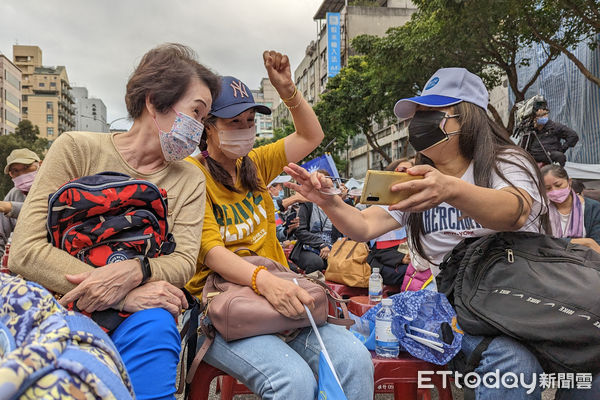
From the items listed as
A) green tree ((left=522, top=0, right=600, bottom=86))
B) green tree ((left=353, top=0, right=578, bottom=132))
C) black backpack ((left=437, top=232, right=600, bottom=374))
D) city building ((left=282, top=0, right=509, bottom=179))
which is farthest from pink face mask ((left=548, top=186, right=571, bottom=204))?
city building ((left=282, top=0, right=509, bottom=179))

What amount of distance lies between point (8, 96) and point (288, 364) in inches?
2929

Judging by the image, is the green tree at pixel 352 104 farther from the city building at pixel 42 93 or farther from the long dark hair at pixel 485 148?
the city building at pixel 42 93

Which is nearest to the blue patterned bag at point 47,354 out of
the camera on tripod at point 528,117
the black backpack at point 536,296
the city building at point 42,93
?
the black backpack at point 536,296

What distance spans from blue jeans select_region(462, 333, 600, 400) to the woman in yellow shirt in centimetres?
48

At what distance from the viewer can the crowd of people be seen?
5.08ft

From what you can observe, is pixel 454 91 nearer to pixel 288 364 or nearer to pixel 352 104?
pixel 288 364

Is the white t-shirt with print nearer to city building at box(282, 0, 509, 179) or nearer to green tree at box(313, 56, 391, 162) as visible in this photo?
green tree at box(313, 56, 391, 162)

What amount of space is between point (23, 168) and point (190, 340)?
4021 millimetres

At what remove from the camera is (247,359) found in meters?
1.75

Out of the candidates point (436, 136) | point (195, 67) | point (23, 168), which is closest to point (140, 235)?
point (195, 67)

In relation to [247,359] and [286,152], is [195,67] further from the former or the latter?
[247,359]

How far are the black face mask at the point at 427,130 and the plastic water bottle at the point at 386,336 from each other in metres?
0.80

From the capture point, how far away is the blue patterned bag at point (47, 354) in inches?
25.7

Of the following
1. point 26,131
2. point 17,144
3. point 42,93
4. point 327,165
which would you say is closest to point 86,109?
point 42,93
